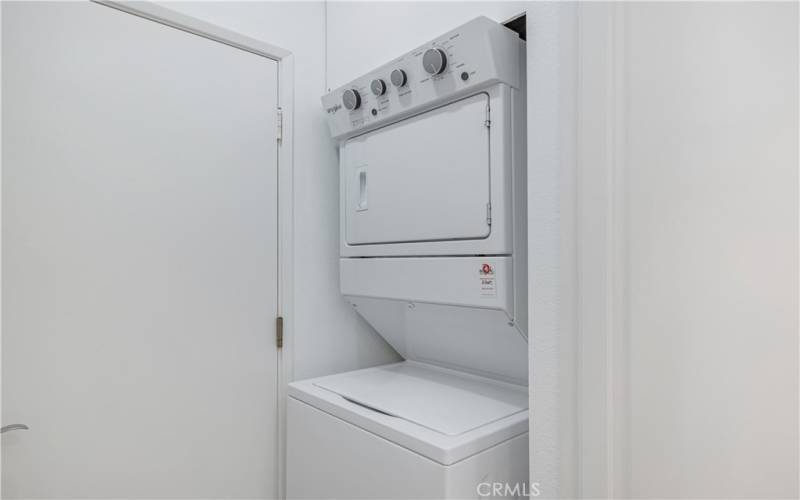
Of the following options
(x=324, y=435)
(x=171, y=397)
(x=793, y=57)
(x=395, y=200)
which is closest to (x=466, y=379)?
(x=324, y=435)

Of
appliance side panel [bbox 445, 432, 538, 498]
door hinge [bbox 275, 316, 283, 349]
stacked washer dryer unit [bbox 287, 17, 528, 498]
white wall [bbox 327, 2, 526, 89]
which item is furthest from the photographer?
door hinge [bbox 275, 316, 283, 349]

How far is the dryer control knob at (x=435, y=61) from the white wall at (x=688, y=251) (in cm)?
47

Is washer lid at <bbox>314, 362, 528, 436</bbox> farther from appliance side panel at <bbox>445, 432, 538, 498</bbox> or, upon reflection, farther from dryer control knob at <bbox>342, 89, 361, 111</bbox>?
dryer control knob at <bbox>342, 89, 361, 111</bbox>

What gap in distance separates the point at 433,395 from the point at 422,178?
75cm

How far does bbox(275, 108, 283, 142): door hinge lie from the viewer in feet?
6.45

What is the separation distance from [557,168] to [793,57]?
541 mm

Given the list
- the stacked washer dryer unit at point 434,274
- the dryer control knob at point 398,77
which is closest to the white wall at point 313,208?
the stacked washer dryer unit at point 434,274

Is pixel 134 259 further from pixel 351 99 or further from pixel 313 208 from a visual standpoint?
pixel 351 99

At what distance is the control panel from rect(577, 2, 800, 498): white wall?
1.07 ft

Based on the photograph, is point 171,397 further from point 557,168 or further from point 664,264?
point 664,264

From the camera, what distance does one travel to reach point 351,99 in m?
1.80

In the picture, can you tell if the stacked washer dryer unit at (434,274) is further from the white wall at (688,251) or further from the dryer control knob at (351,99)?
the white wall at (688,251)

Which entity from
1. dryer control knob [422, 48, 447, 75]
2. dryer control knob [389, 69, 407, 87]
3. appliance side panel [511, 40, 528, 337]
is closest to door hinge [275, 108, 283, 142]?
dryer control knob [389, 69, 407, 87]

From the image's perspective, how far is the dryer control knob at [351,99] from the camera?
5.86ft
